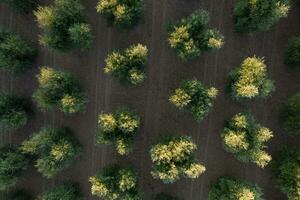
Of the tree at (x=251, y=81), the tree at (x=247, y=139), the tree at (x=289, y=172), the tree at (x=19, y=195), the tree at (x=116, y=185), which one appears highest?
the tree at (x=251, y=81)

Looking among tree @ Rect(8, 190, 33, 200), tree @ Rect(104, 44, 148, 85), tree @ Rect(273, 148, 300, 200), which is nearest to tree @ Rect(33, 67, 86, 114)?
tree @ Rect(104, 44, 148, 85)

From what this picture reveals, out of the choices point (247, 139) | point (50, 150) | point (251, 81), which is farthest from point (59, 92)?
point (247, 139)

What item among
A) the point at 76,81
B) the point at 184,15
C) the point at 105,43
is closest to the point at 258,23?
the point at 184,15

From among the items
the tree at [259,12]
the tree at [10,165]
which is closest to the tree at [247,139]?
the tree at [259,12]

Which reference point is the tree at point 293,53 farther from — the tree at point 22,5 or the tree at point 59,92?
the tree at point 22,5

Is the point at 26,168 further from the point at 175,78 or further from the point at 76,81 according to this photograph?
the point at 175,78
